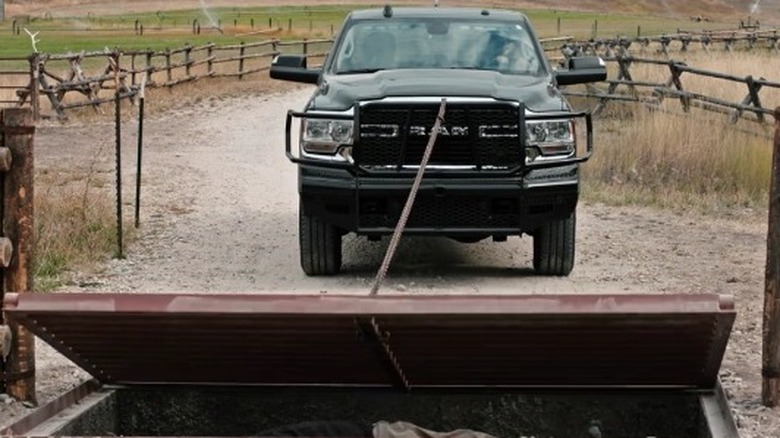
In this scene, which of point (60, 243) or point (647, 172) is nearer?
point (60, 243)

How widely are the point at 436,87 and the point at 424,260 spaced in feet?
6.40

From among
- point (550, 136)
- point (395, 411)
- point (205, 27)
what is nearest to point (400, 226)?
point (395, 411)

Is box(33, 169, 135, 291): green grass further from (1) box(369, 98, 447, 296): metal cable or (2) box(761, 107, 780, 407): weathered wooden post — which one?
(2) box(761, 107, 780, 407): weathered wooden post

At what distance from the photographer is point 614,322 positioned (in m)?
5.19

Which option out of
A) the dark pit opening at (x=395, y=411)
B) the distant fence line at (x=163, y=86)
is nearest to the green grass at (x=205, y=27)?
the distant fence line at (x=163, y=86)

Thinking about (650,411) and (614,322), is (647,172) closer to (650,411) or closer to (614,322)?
(650,411)

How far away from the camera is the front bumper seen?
9.75 metres

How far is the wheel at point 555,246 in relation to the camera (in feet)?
34.1

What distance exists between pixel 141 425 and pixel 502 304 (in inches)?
82.7

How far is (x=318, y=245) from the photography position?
34.2 feet

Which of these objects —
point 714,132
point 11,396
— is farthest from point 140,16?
point 11,396

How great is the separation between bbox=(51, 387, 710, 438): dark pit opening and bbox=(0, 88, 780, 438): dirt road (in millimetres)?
398

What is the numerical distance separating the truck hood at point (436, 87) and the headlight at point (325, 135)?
12 centimetres

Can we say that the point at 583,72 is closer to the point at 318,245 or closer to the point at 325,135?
the point at 325,135
